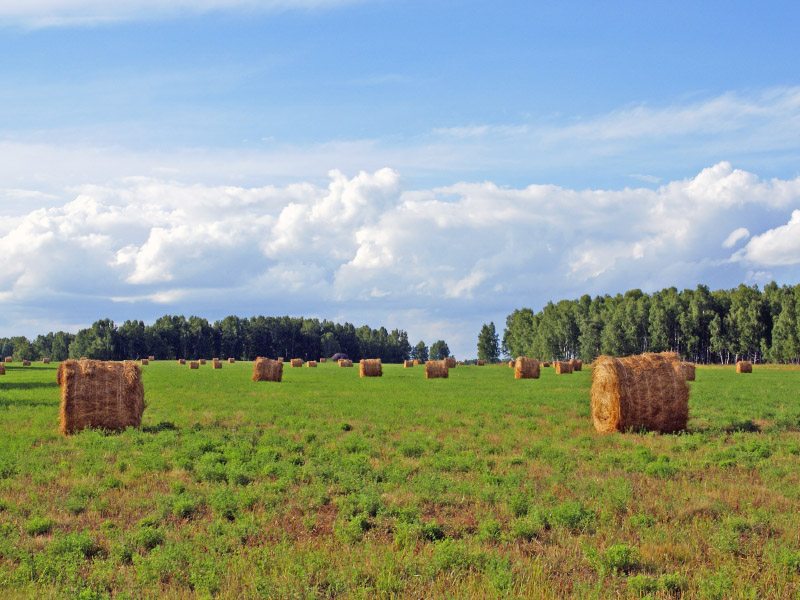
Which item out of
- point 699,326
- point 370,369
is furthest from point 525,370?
point 699,326

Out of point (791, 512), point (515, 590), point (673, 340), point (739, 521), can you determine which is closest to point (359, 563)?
point (515, 590)

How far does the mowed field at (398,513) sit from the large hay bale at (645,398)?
28.7 inches

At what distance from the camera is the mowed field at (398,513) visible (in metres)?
7.87

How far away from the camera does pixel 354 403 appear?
27.2m

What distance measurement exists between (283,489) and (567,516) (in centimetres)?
517

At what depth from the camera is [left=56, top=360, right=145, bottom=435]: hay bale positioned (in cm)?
1920

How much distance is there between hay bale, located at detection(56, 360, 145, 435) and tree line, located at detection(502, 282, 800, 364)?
371 feet

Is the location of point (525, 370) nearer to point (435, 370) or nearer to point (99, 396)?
point (435, 370)

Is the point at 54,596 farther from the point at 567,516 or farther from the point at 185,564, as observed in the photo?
the point at 567,516

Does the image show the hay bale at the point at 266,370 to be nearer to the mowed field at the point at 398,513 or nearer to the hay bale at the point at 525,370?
the hay bale at the point at 525,370

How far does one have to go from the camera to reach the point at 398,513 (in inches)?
408

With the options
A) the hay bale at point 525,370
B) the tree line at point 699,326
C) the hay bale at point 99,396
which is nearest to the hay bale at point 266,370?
the hay bale at point 525,370

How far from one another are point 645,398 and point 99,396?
16.8m

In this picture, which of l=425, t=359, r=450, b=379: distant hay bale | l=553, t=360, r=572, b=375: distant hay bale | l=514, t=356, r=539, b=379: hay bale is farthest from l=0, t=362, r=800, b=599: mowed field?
l=553, t=360, r=572, b=375: distant hay bale
